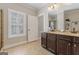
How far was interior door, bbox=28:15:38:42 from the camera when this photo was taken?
2.65 m

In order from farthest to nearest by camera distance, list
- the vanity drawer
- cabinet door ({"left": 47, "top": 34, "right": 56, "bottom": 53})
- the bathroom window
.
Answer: cabinet door ({"left": 47, "top": 34, "right": 56, "bottom": 53})
the vanity drawer
the bathroom window

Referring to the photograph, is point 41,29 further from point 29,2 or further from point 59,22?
point 29,2

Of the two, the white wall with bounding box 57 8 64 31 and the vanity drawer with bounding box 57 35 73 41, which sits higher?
the white wall with bounding box 57 8 64 31

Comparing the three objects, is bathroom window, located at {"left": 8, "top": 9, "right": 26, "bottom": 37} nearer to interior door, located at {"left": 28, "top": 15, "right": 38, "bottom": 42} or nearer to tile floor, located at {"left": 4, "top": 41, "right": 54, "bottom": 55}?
interior door, located at {"left": 28, "top": 15, "right": 38, "bottom": 42}

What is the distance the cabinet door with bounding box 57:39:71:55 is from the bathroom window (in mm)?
1081

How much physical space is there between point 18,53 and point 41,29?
81 centimetres

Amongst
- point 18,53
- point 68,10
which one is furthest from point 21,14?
point 68,10

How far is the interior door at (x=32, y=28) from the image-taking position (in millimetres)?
2648

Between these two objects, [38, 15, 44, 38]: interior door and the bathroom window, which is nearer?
the bathroom window

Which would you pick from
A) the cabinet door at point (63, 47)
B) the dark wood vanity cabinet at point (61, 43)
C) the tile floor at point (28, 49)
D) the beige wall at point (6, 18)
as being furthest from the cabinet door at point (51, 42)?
the beige wall at point (6, 18)

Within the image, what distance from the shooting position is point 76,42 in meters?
2.50

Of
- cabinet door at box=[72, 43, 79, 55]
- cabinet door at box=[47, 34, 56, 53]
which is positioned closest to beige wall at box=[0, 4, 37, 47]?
cabinet door at box=[47, 34, 56, 53]

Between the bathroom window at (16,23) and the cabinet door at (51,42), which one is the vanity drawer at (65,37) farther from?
the bathroom window at (16,23)

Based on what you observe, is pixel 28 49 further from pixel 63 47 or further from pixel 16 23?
pixel 63 47
